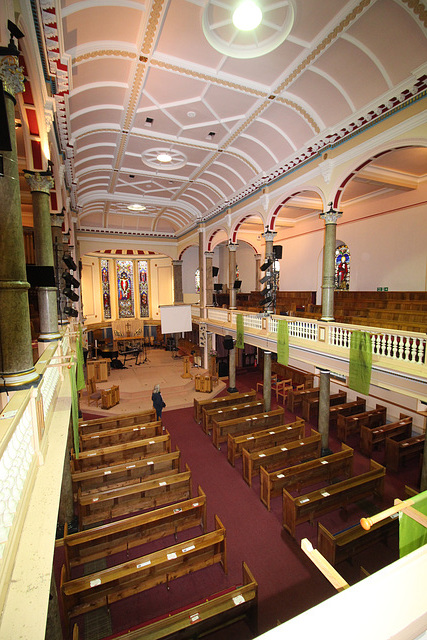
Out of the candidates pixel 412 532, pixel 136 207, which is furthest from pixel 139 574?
pixel 136 207

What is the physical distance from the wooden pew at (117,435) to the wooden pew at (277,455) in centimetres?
303

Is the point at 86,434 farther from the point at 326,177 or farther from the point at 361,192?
the point at 361,192

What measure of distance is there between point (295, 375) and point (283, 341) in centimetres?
647

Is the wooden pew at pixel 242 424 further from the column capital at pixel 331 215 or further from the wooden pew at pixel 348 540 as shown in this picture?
the column capital at pixel 331 215

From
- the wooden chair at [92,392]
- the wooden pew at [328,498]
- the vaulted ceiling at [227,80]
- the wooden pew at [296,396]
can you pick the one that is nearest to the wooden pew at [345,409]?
the wooden pew at [296,396]

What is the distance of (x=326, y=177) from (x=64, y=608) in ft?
35.5

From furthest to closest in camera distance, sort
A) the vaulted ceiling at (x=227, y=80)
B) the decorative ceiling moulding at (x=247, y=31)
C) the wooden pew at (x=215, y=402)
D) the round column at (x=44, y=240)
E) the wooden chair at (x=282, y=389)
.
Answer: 1. the wooden chair at (x=282, y=389)
2. the wooden pew at (x=215, y=402)
3. the round column at (x=44, y=240)
4. the vaulted ceiling at (x=227, y=80)
5. the decorative ceiling moulding at (x=247, y=31)

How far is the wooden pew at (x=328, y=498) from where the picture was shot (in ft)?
20.2

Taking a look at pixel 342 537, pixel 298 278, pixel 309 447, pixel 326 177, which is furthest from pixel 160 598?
pixel 298 278

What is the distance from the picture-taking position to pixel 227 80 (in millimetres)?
7078

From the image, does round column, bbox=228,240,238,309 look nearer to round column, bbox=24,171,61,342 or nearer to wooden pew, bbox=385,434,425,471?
wooden pew, bbox=385,434,425,471

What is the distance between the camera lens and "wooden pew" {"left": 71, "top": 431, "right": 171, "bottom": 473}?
780cm

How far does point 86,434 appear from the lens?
30.3ft

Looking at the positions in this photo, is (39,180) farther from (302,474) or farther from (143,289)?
(143,289)
